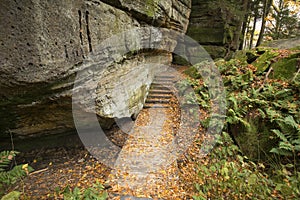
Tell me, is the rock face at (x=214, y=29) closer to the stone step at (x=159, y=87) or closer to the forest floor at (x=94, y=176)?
the stone step at (x=159, y=87)

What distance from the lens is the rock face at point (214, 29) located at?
12280 mm

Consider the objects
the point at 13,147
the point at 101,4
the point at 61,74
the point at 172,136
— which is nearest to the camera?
the point at 61,74

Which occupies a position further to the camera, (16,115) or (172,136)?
(172,136)

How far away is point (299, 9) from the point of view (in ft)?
43.5

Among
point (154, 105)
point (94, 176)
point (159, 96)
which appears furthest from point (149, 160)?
point (159, 96)

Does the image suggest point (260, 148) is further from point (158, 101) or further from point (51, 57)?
point (51, 57)

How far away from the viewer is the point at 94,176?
3779 mm

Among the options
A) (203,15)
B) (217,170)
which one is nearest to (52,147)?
(217,170)

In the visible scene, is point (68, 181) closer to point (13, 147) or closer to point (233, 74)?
point (13, 147)

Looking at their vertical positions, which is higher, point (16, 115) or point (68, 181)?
point (16, 115)

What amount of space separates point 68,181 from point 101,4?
422 cm

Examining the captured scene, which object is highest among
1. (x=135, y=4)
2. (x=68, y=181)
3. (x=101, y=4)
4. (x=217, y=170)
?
(x=135, y=4)

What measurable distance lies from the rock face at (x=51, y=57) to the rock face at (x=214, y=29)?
9.80 metres

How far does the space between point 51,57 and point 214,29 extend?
13.5 metres
